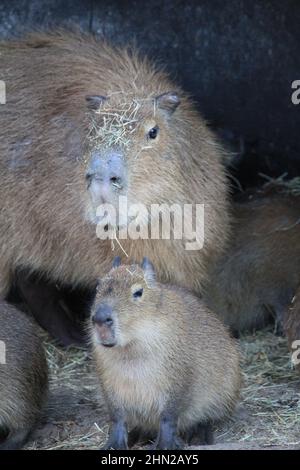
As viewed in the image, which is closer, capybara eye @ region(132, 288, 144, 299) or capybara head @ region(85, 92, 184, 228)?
capybara eye @ region(132, 288, 144, 299)

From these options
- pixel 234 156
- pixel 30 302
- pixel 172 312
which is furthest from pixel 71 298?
pixel 172 312

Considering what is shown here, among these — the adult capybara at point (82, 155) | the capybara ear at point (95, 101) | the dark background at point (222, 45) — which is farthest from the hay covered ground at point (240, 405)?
the dark background at point (222, 45)

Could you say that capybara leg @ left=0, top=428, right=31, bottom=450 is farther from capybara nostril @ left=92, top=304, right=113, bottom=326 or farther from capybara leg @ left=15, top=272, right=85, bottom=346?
capybara leg @ left=15, top=272, right=85, bottom=346

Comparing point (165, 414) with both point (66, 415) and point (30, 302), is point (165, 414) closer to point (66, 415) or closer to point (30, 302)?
point (66, 415)

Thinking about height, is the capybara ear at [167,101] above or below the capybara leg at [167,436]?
above

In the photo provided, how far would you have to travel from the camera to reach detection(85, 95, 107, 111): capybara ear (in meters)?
6.58

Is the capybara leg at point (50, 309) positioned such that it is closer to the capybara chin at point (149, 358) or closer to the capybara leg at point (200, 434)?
the capybara leg at point (200, 434)

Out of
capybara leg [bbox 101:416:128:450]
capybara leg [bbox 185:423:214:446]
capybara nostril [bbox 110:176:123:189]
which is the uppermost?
capybara nostril [bbox 110:176:123:189]

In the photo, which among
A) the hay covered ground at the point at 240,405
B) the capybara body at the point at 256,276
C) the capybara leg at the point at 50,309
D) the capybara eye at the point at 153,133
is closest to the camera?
the hay covered ground at the point at 240,405

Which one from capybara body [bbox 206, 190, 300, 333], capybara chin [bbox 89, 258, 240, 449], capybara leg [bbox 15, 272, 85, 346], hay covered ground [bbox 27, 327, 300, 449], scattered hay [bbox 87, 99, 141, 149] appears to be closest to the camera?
capybara chin [bbox 89, 258, 240, 449]

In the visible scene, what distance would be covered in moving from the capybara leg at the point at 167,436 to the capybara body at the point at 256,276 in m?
2.35

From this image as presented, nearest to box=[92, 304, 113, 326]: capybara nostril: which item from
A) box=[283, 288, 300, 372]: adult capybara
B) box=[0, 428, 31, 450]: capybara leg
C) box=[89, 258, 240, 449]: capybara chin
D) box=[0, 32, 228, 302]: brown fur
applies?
box=[89, 258, 240, 449]: capybara chin

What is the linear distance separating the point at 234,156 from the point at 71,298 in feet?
5.36

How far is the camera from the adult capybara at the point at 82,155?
21.3 feet
